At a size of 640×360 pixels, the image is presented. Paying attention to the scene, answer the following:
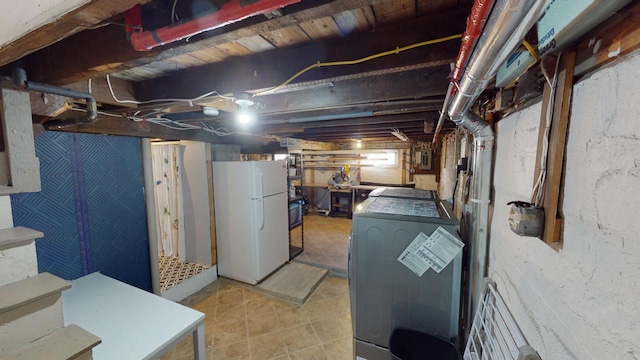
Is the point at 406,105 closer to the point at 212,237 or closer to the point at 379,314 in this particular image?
the point at 379,314

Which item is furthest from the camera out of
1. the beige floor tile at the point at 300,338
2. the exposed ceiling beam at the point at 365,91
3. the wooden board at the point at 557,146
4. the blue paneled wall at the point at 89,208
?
the beige floor tile at the point at 300,338

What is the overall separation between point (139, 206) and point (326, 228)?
12.5 feet

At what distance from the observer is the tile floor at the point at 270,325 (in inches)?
83.8

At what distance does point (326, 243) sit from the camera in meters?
4.64

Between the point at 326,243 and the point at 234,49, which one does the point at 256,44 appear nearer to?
the point at 234,49

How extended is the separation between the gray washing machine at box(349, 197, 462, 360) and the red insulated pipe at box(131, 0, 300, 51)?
4.30ft

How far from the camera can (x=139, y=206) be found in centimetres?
258

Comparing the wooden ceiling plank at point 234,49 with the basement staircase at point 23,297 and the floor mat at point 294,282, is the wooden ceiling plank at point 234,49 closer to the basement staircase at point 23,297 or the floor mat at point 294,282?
the basement staircase at point 23,297

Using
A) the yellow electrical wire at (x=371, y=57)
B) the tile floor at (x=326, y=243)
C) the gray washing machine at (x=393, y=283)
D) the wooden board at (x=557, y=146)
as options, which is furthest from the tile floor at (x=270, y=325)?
the yellow electrical wire at (x=371, y=57)

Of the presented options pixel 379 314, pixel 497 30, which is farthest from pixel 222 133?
pixel 497 30

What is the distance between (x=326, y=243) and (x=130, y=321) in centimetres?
347

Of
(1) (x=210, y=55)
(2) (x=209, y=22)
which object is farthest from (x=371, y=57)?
(1) (x=210, y=55)

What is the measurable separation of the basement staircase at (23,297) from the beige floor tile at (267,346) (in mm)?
1444

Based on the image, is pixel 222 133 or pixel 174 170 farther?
pixel 174 170
